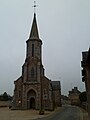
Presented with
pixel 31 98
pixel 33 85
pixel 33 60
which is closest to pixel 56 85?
pixel 33 60

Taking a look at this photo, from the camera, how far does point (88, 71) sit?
16516mm

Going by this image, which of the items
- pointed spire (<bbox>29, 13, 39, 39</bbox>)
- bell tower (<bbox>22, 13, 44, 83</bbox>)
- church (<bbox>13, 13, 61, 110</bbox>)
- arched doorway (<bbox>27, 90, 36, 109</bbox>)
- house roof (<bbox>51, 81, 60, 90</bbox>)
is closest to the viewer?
church (<bbox>13, 13, 61, 110</bbox>)

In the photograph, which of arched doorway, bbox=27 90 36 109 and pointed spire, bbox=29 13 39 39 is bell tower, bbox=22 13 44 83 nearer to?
pointed spire, bbox=29 13 39 39

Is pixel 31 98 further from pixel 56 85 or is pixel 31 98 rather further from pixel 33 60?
pixel 56 85

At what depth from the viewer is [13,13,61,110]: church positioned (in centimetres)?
5162

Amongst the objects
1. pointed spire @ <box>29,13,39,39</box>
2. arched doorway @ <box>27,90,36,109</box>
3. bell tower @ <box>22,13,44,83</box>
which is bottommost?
arched doorway @ <box>27,90,36,109</box>

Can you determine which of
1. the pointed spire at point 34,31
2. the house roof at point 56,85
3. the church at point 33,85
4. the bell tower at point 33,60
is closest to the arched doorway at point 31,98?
the church at point 33,85

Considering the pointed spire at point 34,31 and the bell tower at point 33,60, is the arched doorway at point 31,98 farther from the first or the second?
the pointed spire at point 34,31

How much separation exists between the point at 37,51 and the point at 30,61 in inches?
147

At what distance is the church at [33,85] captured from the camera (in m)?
51.6

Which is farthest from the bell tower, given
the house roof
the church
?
the house roof

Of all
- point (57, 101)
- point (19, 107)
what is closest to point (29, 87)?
point (19, 107)

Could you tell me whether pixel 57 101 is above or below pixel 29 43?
below

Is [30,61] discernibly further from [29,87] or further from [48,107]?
[48,107]
